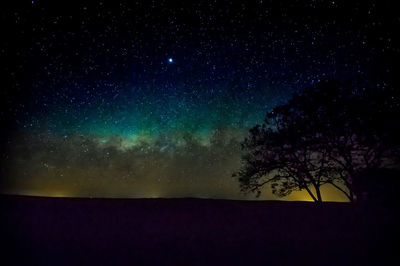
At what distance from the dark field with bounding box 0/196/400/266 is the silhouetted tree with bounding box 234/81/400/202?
438 centimetres

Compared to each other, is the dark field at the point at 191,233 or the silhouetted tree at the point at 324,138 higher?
the silhouetted tree at the point at 324,138

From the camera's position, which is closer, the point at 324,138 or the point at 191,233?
the point at 191,233

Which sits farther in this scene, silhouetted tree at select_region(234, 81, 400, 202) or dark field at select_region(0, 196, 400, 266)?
silhouetted tree at select_region(234, 81, 400, 202)

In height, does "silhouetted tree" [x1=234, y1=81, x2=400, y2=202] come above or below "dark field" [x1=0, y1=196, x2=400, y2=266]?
above

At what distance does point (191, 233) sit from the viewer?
7746mm

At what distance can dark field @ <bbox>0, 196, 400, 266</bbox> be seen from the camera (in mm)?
6352

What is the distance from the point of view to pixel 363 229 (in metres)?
7.65

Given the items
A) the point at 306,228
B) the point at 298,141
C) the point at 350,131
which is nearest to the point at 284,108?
the point at 298,141

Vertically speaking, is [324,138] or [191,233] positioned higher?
[324,138]

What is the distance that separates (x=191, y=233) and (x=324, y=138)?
9315mm

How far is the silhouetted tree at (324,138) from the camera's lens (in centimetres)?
1184

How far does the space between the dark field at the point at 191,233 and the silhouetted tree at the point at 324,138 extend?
4383mm

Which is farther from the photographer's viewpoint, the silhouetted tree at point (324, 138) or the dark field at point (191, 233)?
the silhouetted tree at point (324, 138)

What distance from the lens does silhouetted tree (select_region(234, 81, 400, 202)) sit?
1184 centimetres
